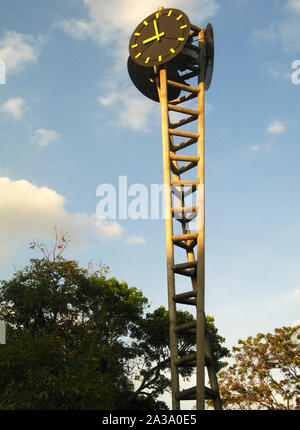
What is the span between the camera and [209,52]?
18.9 metres

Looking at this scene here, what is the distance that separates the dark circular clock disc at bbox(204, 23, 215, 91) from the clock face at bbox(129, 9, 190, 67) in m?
1.65

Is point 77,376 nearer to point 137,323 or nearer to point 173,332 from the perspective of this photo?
point 173,332

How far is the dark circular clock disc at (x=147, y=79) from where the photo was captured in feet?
61.5

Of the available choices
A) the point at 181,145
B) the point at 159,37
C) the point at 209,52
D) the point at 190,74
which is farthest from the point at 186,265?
the point at 209,52

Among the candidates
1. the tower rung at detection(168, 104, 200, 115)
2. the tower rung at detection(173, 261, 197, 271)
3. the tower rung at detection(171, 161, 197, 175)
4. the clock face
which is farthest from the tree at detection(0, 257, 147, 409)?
the clock face

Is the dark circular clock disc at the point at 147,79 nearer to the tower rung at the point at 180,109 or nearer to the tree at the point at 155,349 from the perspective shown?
the tower rung at the point at 180,109

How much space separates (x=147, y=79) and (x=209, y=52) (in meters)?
3.12

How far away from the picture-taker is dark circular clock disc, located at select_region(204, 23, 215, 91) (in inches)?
740

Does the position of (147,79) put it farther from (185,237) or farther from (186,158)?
(185,237)

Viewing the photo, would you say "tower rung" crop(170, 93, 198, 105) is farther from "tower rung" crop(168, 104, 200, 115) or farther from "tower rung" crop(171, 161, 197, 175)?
"tower rung" crop(171, 161, 197, 175)

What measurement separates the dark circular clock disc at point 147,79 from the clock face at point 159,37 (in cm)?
88

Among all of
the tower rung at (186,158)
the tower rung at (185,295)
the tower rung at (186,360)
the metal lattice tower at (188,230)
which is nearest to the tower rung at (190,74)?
the metal lattice tower at (188,230)

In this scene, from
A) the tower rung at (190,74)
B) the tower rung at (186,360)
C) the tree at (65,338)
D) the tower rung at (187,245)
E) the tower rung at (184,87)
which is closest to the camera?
the tree at (65,338)
